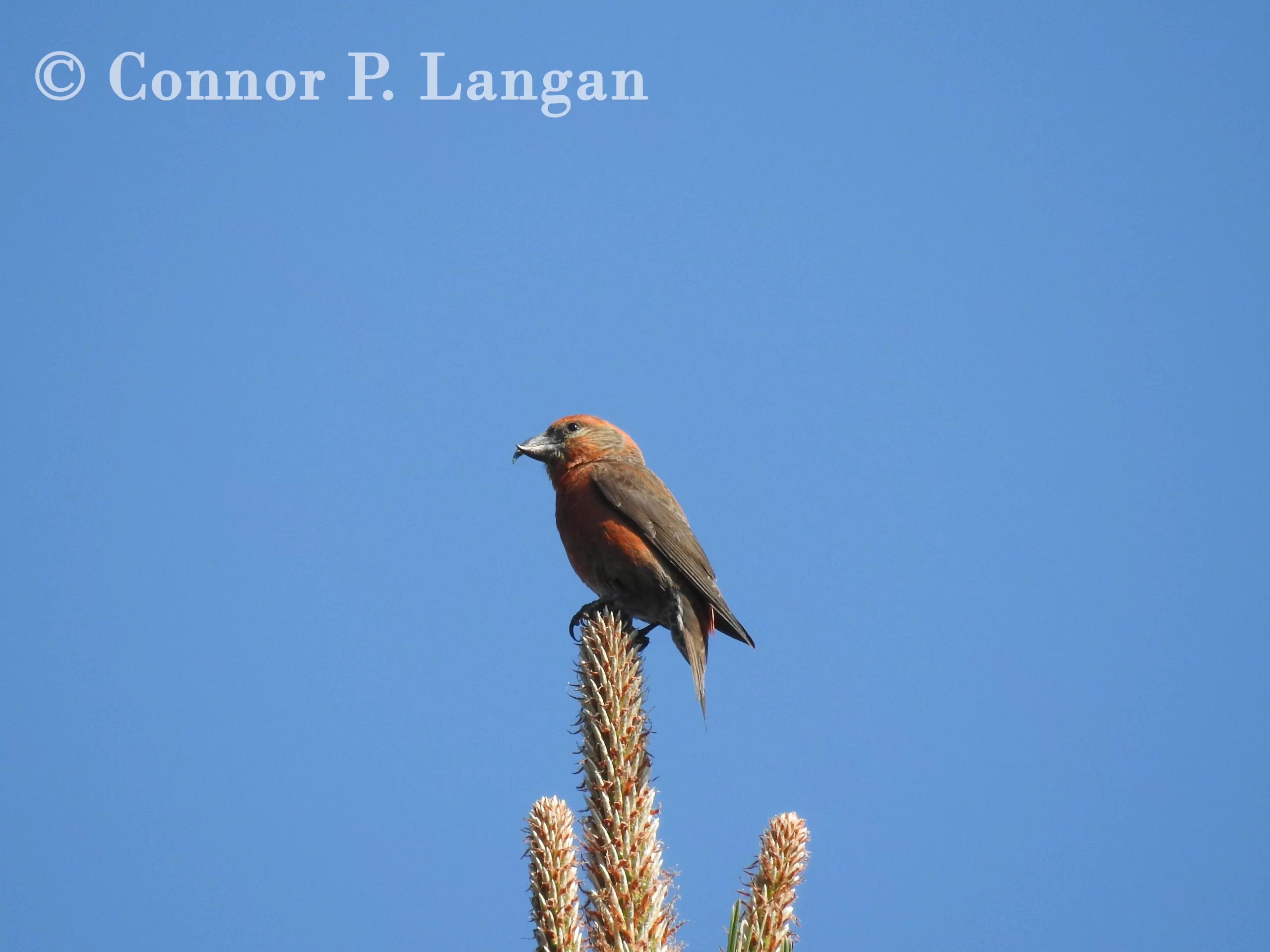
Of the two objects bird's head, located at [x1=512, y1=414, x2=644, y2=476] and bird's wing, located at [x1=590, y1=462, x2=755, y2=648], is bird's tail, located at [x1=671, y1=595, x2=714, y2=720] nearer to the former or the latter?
bird's wing, located at [x1=590, y1=462, x2=755, y2=648]

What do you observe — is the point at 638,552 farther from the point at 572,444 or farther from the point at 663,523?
the point at 572,444

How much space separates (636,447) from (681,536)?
3.95 ft

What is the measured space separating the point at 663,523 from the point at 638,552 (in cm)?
20

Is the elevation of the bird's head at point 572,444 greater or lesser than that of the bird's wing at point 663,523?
greater

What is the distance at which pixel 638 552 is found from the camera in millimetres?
6051

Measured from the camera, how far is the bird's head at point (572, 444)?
6.78 m

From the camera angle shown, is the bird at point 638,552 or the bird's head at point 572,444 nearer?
the bird at point 638,552

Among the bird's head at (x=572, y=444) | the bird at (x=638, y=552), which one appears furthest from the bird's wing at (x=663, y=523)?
the bird's head at (x=572, y=444)

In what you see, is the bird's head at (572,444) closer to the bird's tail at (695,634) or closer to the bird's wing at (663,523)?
the bird's wing at (663,523)

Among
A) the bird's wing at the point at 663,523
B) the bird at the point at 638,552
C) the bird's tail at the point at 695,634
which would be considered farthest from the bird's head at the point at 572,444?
the bird's tail at the point at 695,634

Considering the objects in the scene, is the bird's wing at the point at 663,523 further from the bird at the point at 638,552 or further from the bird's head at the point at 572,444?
the bird's head at the point at 572,444

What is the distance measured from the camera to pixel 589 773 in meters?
3.30

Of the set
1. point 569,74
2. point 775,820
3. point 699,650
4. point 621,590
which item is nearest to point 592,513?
point 621,590

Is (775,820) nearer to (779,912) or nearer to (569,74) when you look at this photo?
(779,912)
